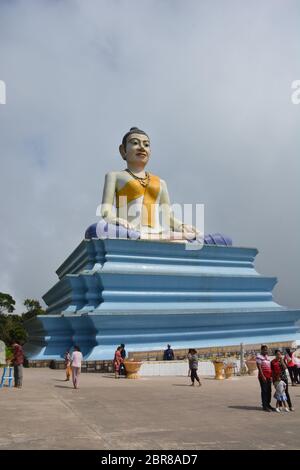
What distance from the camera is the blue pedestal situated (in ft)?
72.3

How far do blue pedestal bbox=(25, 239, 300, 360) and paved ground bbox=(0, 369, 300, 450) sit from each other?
8.13 meters

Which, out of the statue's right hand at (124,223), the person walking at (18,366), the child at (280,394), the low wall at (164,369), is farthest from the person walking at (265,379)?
the statue's right hand at (124,223)

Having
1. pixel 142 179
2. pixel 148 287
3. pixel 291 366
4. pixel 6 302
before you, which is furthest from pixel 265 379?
pixel 6 302

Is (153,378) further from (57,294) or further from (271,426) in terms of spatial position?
(57,294)

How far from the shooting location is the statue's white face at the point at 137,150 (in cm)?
2853

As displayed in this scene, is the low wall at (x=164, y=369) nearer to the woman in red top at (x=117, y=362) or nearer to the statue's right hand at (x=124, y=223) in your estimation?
the woman in red top at (x=117, y=362)

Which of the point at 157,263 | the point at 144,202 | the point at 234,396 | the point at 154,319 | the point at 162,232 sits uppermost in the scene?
the point at 144,202

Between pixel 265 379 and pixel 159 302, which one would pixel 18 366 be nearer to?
pixel 265 379

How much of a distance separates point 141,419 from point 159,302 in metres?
15.6

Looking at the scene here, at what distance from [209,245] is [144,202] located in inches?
185

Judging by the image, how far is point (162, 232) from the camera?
27469 millimetres

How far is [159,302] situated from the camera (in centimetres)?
2389

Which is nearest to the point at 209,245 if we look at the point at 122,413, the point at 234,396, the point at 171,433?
the point at 234,396

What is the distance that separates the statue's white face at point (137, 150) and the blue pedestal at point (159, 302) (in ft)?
20.1
